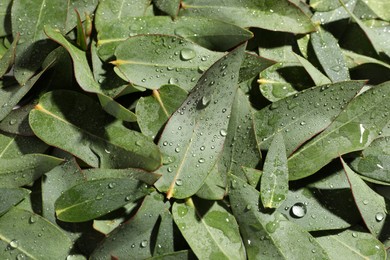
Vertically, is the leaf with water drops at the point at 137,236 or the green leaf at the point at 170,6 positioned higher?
the green leaf at the point at 170,6

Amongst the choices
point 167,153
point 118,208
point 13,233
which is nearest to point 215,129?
point 167,153

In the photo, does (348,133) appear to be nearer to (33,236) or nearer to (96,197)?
(96,197)

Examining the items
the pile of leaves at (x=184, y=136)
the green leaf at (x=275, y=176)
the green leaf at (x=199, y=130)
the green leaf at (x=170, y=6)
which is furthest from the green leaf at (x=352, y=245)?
the green leaf at (x=170, y=6)

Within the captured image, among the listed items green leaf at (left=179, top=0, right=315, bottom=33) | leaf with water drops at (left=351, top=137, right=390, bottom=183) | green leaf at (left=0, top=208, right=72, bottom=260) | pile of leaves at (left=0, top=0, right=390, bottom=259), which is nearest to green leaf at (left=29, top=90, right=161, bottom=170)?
pile of leaves at (left=0, top=0, right=390, bottom=259)

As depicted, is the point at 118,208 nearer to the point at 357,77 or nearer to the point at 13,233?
the point at 13,233

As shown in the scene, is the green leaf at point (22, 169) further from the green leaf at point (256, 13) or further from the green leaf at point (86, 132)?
the green leaf at point (256, 13)
